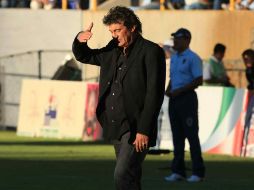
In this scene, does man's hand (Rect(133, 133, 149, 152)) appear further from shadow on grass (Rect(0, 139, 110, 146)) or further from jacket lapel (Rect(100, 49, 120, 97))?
shadow on grass (Rect(0, 139, 110, 146))

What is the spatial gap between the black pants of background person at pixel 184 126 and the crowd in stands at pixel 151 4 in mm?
12308

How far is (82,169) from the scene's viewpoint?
17203 mm

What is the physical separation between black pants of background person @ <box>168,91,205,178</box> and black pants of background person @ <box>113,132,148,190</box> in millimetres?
5416

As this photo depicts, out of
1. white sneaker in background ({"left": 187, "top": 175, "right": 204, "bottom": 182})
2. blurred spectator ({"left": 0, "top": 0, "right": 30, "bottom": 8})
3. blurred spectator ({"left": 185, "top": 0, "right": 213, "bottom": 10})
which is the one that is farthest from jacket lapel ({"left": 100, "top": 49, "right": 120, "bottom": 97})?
blurred spectator ({"left": 0, "top": 0, "right": 30, "bottom": 8})

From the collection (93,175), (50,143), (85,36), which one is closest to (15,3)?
(50,143)

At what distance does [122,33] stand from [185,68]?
19.0ft

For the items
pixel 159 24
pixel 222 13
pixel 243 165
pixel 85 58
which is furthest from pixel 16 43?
pixel 85 58

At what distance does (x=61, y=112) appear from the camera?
81.7 feet

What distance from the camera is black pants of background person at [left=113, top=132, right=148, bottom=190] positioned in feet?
31.7

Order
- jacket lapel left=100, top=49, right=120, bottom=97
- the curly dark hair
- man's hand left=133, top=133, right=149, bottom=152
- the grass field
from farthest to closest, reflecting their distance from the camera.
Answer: the grass field < jacket lapel left=100, top=49, right=120, bottom=97 < the curly dark hair < man's hand left=133, top=133, right=149, bottom=152

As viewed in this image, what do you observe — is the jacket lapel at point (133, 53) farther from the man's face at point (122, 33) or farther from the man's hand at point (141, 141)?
the man's hand at point (141, 141)

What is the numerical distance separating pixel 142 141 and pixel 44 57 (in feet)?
67.7

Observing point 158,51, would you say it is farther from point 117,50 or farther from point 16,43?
point 16,43

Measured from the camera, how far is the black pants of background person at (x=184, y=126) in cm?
1516
